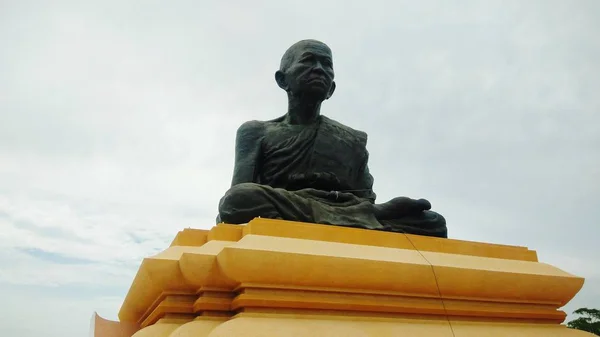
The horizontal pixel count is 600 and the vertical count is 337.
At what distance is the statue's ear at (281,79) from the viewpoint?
5145mm

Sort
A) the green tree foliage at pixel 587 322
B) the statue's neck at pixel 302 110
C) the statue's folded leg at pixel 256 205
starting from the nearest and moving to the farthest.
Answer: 1. the statue's folded leg at pixel 256 205
2. the statue's neck at pixel 302 110
3. the green tree foliage at pixel 587 322

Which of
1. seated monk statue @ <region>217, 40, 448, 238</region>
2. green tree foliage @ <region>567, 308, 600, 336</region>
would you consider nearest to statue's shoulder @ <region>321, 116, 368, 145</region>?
seated monk statue @ <region>217, 40, 448, 238</region>

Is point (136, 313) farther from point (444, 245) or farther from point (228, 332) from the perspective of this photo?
point (444, 245)

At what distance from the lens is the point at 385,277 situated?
3.01 metres

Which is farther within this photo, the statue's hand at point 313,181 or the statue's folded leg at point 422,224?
the statue's hand at point 313,181

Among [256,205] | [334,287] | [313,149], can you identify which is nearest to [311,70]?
[313,149]

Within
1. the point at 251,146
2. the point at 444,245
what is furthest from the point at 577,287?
the point at 251,146

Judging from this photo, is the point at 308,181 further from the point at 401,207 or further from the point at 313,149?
the point at 401,207

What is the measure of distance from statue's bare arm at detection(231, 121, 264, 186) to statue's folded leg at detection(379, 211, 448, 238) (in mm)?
1315

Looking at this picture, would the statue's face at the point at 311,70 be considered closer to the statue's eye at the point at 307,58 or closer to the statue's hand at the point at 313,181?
the statue's eye at the point at 307,58

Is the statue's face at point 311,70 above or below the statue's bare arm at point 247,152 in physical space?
above

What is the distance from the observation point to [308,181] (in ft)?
15.0

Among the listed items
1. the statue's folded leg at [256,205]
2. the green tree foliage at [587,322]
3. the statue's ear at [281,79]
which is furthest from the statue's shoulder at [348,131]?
the green tree foliage at [587,322]

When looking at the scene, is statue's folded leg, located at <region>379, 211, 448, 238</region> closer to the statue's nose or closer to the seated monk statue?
the seated monk statue
